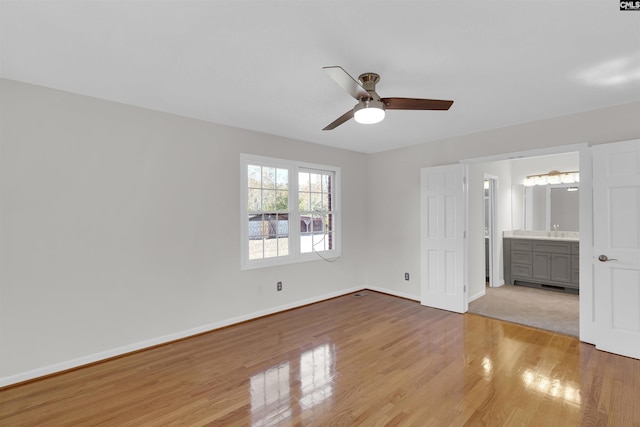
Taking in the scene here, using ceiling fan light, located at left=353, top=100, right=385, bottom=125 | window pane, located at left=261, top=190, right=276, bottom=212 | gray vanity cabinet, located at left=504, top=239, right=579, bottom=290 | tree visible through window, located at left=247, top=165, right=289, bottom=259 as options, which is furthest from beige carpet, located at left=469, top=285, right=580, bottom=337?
ceiling fan light, located at left=353, top=100, right=385, bottom=125

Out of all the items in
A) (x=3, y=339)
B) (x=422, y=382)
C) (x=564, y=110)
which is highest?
(x=564, y=110)

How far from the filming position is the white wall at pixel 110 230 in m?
2.60

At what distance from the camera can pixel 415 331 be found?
12.1ft

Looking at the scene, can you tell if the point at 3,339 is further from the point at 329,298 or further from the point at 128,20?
the point at 329,298

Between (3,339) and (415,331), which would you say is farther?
(415,331)

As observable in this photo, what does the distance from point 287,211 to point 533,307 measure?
151 inches

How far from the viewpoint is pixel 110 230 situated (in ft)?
9.95

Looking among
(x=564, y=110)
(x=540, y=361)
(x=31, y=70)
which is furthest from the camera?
(x=564, y=110)

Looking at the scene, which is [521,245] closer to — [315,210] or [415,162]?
[415,162]

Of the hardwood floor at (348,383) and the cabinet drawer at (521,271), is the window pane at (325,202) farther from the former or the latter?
the cabinet drawer at (521,271)

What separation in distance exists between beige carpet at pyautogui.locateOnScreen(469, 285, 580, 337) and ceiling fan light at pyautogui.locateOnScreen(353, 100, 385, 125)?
3377mm

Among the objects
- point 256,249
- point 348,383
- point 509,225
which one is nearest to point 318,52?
point 348,383

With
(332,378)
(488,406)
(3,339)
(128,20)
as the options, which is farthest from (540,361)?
(3,339)

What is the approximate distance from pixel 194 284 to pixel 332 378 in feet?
6.19
